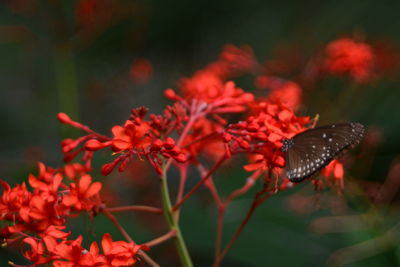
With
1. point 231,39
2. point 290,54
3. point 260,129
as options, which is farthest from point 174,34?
point 260,129

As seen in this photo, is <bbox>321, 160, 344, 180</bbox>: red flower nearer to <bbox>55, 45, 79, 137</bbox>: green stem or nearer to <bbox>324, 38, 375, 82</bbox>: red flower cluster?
<bbox>324, 38, 375, 82</bbox>: red flower cluster

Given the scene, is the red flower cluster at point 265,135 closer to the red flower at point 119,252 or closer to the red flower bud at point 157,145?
the red flower bud at point 157,145

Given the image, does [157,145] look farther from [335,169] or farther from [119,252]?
[335,169]

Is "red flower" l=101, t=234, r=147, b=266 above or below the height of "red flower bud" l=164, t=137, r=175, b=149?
below

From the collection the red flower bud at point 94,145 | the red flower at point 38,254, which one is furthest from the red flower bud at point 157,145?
the red flower at point 38,254

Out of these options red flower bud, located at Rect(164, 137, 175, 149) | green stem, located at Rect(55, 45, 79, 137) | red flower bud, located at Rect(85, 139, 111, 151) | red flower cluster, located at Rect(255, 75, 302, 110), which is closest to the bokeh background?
green stem, located at Rect(55, 45, 79, 137)

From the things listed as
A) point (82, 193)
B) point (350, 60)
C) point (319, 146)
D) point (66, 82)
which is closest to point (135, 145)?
point (82, 193)
